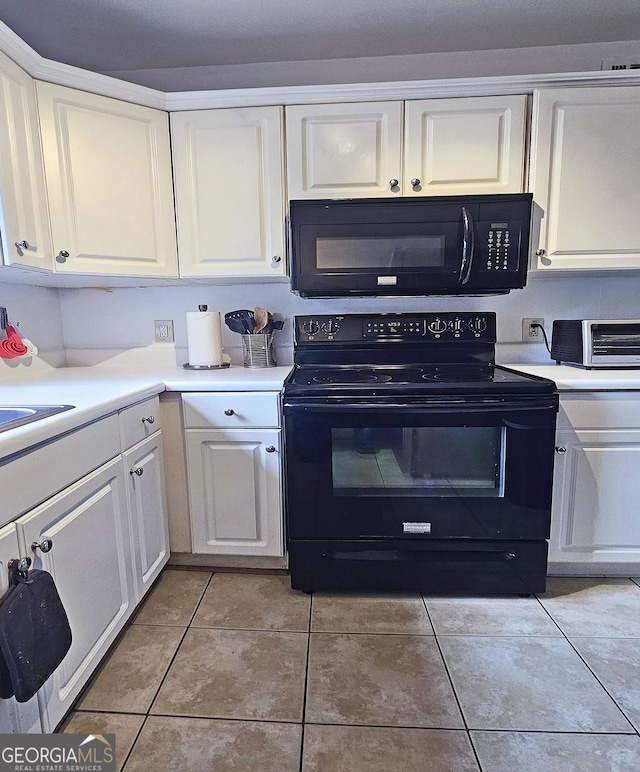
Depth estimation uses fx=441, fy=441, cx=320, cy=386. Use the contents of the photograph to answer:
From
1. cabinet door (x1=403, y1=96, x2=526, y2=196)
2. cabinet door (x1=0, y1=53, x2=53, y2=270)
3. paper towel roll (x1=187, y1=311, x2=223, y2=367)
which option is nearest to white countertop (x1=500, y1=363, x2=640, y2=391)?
cabinet door (x1=403, y1=96, x2=526, y2=196)

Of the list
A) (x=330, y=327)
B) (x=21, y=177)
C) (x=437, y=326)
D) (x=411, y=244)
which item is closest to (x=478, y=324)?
(x=437, y=326)

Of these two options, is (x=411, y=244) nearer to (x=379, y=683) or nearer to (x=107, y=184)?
(x=107, y=184)

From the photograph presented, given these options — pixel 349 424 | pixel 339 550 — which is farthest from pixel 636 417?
pixel 339 550

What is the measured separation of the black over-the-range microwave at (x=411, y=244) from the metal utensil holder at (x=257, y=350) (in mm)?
345

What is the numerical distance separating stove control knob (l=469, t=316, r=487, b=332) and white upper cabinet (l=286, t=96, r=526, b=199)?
52 centimetres

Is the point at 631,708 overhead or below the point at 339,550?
below

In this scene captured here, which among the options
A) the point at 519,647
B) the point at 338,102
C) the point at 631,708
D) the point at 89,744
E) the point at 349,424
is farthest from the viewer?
the point at 338,102

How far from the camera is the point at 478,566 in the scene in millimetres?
1622

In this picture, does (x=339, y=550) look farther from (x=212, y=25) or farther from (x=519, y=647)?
(x=212, y=25)

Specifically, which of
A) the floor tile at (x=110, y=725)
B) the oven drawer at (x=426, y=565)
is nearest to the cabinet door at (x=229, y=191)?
the oven drawer at (x=426, y=565)

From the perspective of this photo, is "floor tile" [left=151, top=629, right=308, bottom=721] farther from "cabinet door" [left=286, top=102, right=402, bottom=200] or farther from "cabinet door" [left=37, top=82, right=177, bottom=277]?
"cabinet door" [left=286, top=102, right=402, bottom=200]

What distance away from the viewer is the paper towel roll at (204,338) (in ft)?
6.35

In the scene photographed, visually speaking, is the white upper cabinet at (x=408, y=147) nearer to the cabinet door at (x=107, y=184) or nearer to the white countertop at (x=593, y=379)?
the cabinet door at (x=107, y=184)

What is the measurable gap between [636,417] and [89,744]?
193 cm
